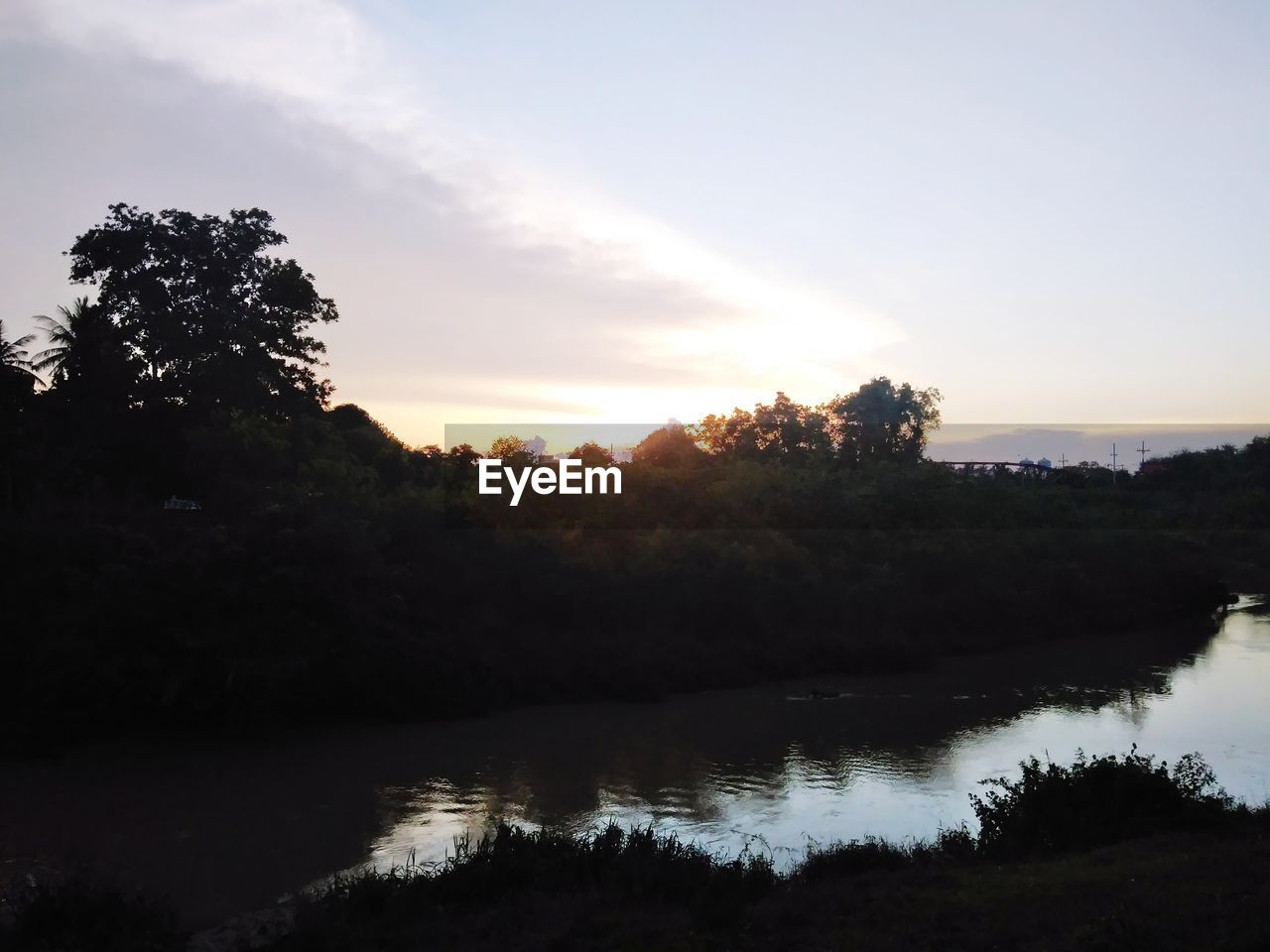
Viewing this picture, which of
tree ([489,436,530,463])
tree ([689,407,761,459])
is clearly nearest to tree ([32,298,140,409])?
tree ([489,436,530,463])

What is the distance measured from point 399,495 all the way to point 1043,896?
18.8 metres

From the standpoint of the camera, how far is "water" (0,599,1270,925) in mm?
12727

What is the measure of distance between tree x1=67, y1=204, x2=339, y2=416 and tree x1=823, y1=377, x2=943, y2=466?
1144 inches

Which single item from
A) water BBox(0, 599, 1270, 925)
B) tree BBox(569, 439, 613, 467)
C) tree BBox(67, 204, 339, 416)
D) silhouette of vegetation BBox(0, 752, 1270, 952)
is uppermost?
tree BBox(67, 204, 339, 416)

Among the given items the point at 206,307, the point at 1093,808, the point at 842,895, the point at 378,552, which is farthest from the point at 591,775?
the point at 206,307

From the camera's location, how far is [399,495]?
79.7 ft

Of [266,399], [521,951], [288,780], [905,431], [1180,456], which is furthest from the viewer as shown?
[1180,456]

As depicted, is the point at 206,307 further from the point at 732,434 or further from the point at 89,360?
the point at 732,434

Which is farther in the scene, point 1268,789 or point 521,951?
point 1268,789

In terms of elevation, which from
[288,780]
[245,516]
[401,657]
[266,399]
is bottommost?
[288,780]

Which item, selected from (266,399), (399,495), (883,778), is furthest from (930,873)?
(266,399)

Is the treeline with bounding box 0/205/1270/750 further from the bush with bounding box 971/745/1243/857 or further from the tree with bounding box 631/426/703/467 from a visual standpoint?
the bush with bounding box 971/745/1243/857

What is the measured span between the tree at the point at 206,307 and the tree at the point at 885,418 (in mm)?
29053

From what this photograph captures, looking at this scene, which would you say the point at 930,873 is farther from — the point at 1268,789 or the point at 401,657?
the point at 401,657
